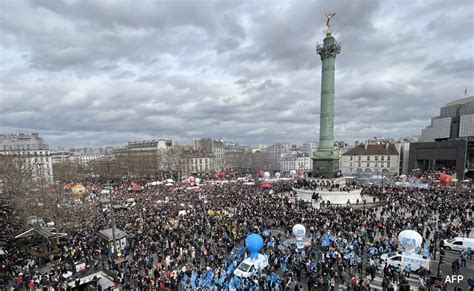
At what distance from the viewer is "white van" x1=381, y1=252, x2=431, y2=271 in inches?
573

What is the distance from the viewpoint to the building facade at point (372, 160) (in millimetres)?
70250

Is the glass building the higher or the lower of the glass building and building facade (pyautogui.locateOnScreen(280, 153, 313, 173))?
the higher

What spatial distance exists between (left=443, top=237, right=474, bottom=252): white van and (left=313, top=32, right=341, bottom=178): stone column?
21.2 m

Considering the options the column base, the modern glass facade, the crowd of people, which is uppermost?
the modern glass facade

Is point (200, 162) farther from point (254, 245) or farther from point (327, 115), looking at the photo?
point (254, 245)

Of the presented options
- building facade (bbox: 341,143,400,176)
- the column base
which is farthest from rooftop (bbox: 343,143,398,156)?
the column base

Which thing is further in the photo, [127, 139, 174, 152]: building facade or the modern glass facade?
[127, 139, 174, 152]: building facade

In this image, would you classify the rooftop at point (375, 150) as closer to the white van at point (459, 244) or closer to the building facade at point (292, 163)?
the building facade at point (292, 163)

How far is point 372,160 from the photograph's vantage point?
7319 centimetres

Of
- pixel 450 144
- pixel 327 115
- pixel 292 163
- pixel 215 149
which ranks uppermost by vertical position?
pixel 327 115

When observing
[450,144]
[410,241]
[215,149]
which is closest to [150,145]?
[215,149]

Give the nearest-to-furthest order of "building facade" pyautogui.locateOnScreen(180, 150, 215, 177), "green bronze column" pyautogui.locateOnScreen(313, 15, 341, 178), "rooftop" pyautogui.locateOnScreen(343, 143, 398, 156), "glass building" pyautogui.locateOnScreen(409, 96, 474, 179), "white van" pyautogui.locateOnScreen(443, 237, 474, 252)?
"white van" pyautogui.locateOnScreen(443, 237, 474, 252)
"green bronze column" pyautogui.locateOnScreen(313, 15, 341, 178)
"glass building" pyautogui.locateOnScreen(409, 96, 474, 179)
"rooftop" pyautogui.locateOnScreen(343, 143, 398, 156)
"building facade" pyautogui.locateOnScreen(180, 150, 215, 177)

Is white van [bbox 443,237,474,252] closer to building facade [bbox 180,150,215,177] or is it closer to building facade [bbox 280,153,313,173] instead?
building facade [bbox 180,150,215,177]

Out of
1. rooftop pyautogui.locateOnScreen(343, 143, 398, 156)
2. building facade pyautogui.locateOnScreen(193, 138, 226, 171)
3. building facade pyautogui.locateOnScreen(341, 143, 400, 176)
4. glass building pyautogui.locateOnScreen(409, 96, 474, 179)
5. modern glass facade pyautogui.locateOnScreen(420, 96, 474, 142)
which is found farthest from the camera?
building facade pyautogui.locateOnScreen(193, 138, 226, 171)
